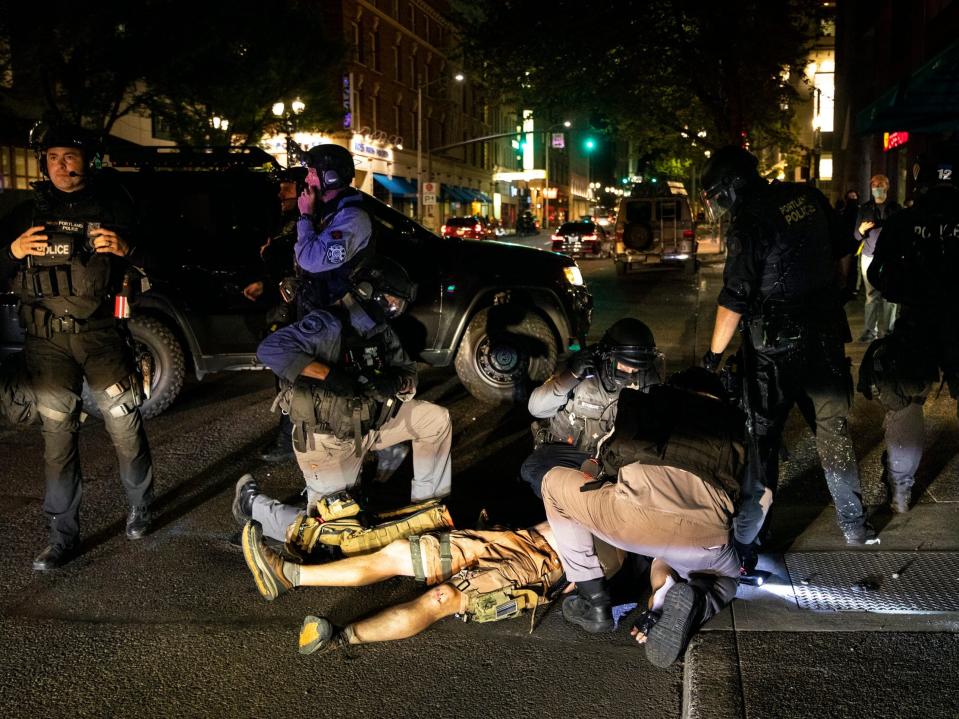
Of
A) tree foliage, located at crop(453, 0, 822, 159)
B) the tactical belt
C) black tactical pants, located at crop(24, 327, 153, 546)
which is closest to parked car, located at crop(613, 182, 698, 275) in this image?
tree foliage, located at crop(453, 0, 822, 159)

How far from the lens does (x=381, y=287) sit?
4.41 metres

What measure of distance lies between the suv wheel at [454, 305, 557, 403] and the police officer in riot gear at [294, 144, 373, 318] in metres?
3.56

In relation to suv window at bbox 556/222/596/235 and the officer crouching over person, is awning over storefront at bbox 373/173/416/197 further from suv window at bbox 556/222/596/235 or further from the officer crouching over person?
the officer crouching over person

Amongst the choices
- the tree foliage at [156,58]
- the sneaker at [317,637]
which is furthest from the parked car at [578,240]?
the sneaker at [317,637]

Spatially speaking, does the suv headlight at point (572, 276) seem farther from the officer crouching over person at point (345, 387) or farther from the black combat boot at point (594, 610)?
the black combat boot at point (594, 610)

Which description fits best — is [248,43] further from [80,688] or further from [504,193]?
[504,193]

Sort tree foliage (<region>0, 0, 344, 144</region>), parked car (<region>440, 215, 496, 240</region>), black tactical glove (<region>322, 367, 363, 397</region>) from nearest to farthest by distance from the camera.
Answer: black tactical glove (<region>322, 367, 363, 397</region>)
tree foliage (<region>0, 0, 344, 144</region>)
parked car (<region>440, 215, 496, 240</region>)

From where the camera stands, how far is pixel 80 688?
339 cm

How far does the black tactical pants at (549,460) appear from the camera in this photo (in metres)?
4.51

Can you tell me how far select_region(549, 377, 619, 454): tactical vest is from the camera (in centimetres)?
436

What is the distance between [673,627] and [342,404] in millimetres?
1726

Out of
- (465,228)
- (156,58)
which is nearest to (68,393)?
(156,58)

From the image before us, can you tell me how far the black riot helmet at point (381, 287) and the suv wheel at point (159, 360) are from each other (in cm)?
385

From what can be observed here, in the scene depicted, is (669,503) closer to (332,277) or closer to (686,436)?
(686,436)
